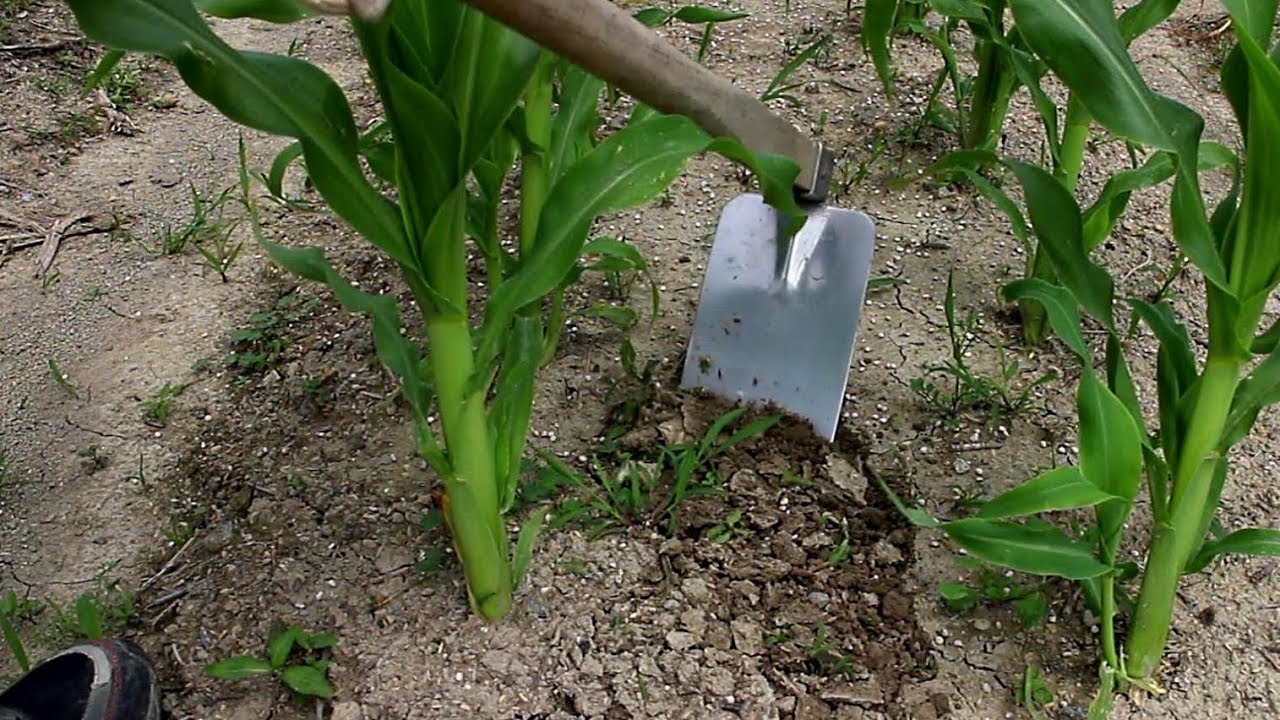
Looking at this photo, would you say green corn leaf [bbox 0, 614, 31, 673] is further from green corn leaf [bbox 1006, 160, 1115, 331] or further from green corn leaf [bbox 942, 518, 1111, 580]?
green corn leaf [bbox 1006, 160, 1115, 331]

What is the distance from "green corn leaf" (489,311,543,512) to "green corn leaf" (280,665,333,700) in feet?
1.09

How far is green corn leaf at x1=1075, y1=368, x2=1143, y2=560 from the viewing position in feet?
4.14

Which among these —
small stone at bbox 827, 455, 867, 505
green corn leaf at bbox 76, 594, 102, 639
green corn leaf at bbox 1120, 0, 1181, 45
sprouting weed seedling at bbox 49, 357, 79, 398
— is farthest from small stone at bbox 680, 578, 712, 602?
sprouting weed seedling at bbox 49, 357, 79, 398

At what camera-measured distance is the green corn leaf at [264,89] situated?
110 cm

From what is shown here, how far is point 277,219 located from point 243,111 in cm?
130

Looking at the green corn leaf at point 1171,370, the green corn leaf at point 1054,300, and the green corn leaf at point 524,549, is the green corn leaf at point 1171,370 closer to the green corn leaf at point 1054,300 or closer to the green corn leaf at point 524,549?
the green corn leaf at point 1054,300

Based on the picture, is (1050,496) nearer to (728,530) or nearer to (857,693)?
(857,693)

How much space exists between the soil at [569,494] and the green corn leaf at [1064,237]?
1.56 feet

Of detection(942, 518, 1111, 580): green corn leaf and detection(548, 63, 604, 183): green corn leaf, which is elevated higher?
detection(548, 63, 604, 183): green corn leaf

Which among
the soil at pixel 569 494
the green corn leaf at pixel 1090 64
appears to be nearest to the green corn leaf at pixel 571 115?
the soil at pixel 569 494

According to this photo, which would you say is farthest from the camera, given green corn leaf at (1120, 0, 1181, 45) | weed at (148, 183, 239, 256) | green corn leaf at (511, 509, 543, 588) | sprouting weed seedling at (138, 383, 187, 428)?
weed at (148, 183, 239, 256)

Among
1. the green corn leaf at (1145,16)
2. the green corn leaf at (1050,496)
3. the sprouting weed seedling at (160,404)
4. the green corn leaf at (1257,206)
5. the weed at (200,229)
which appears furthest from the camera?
the weed at (200,229)

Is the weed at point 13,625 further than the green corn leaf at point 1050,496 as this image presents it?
Yes

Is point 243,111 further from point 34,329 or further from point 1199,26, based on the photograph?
point 1199,26
